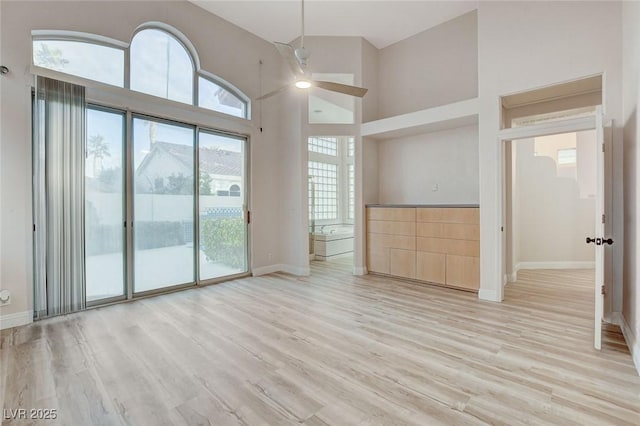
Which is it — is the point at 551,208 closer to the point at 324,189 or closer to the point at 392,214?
the point at 392,214

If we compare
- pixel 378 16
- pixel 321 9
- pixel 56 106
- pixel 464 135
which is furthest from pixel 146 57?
pixel 464 135

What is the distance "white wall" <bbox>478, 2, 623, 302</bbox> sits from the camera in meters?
3.19

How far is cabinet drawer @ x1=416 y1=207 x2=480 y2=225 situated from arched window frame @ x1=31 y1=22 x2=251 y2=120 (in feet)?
11.4

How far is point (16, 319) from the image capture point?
312cm

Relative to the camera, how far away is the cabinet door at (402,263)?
500cm

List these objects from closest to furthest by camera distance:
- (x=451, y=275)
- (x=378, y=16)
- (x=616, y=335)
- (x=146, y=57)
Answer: (x=616, y=335), (x=146, y=57), (x=451, y=275), (x=378, y=16)

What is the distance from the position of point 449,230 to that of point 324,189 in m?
4.79

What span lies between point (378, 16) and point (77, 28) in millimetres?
4229

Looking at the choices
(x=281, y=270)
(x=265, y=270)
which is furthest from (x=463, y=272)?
(x=265, y=270)

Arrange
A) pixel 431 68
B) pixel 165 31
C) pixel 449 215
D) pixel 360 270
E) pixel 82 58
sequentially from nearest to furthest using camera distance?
pixel 82 58, pixel 165 31, pixel 449 215, pixel 431 68, pixel 360 270

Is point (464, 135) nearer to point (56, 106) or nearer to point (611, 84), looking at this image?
point (611, 84)

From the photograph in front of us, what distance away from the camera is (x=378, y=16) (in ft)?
16.1

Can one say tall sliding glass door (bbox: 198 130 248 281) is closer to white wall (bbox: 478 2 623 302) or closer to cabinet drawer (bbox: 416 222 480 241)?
cabinet drawer (bbox: 416 222 480 241)

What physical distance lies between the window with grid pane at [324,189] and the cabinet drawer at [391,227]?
294 cm
